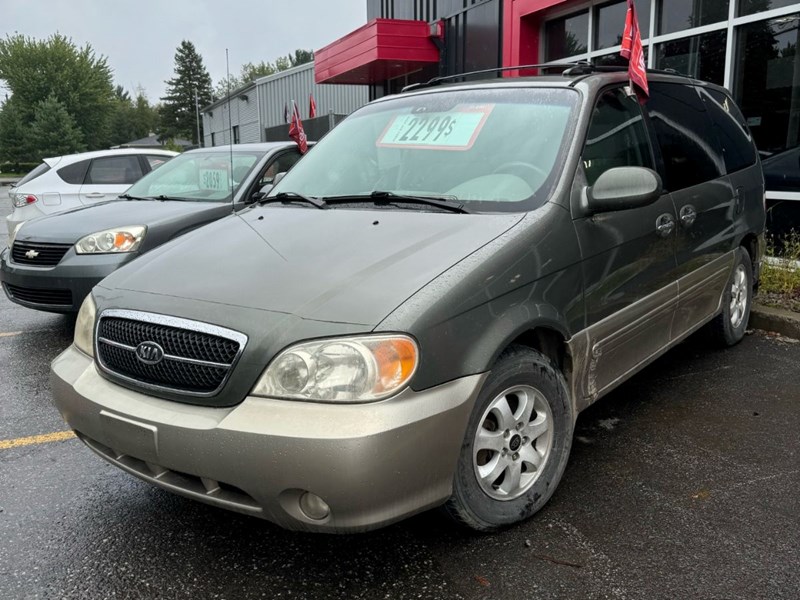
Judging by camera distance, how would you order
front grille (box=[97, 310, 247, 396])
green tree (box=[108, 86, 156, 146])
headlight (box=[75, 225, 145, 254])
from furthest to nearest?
1. green tree (box=[108, 86, 156, 146])
2. headlight (box=[75, 225, 145, 254])
3. front grille (box=[97, 310, 247, 396])

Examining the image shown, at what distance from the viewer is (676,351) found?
4.95 metres

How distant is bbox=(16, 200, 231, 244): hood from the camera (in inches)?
212

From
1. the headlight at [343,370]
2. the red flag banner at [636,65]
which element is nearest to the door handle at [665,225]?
the red flag banner at [636,65]

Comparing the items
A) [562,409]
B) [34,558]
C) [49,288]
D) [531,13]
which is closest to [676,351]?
[562,409]

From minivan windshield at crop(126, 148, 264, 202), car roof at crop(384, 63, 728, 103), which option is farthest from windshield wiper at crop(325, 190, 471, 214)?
minivan windshield at crop(126, 148, 264, 202)

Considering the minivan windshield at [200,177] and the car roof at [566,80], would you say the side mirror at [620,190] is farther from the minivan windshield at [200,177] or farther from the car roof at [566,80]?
the minivan windshield at [200,177]

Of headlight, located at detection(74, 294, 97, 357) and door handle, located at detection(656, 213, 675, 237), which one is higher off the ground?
door handle, located at detection(656, 213, 675, 237)

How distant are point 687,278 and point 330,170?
2.01 m

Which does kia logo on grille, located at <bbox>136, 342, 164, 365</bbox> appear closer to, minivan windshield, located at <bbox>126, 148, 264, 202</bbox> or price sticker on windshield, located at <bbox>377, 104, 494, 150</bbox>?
price sticker on windshield, located at <bbox>377, 104, 494, 150</bbox>

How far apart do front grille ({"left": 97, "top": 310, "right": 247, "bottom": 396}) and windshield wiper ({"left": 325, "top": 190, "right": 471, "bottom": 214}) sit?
1.08 m

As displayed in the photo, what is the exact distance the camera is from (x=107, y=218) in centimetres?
557

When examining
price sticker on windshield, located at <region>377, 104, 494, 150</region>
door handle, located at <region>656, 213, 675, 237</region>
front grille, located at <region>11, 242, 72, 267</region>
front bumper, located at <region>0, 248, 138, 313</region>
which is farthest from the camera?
front grille, located at <region>11, 242, 72, 267</region>

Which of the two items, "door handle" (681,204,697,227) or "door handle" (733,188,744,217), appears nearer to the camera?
"door handle" (681,204,697,227)

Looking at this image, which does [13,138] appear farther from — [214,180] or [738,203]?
[738,203]
